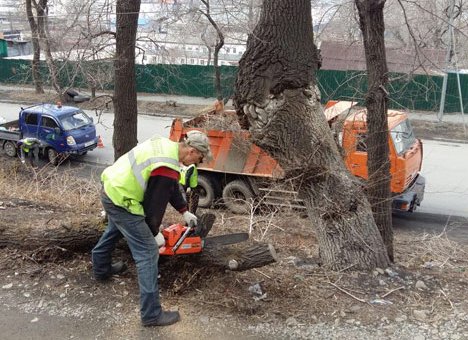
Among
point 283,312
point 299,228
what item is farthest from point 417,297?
point 299,228

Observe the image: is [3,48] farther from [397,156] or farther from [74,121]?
[397,156]

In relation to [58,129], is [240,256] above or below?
above

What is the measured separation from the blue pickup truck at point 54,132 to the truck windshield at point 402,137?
886cm

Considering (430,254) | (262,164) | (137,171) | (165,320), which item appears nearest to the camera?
(137,171)

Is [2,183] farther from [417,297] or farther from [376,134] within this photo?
[417,297]

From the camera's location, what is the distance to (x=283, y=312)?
12.7 ft

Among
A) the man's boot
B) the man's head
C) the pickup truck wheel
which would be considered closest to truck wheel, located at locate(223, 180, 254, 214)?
the man's boot

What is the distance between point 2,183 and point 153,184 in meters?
7.11

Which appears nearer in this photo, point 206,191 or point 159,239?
point 159,239

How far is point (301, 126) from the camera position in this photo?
175 inches

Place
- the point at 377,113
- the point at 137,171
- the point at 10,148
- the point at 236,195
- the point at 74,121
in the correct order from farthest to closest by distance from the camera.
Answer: the point at 10,148
the point at 74,121
the point at 236,195
the point at 377,113
the point at 137,171

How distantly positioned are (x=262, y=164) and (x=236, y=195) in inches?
Result: 33.6

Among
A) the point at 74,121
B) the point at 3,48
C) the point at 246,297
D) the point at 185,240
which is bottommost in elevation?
the point at 246,297

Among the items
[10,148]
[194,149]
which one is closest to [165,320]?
[194,149]
